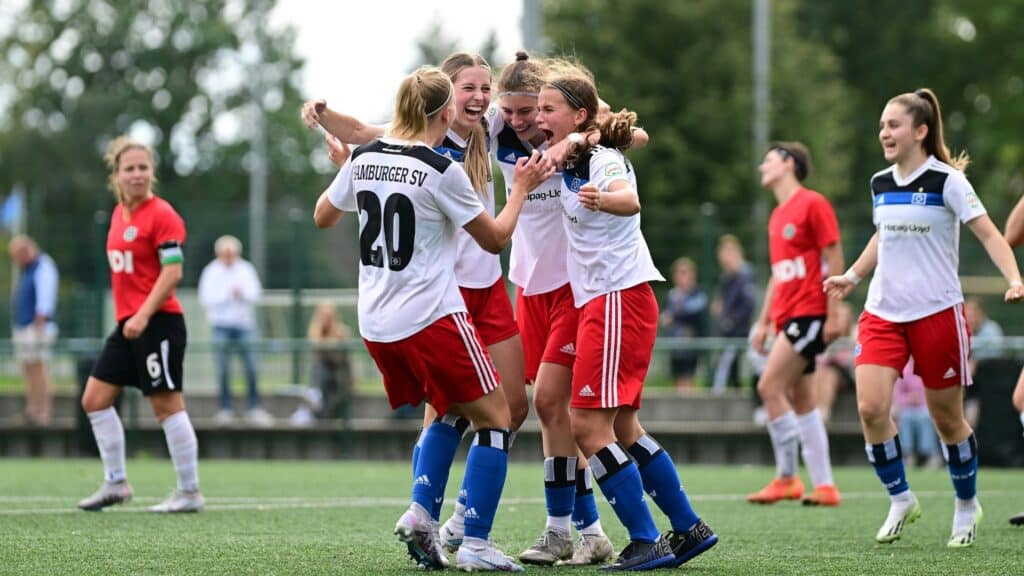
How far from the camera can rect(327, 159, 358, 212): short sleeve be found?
21.3 feet

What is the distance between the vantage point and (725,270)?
1777 cm

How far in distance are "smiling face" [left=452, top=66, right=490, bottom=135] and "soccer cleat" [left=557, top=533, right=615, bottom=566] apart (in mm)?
1869

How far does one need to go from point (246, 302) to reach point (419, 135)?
41.2 feet

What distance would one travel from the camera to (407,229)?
6.30m

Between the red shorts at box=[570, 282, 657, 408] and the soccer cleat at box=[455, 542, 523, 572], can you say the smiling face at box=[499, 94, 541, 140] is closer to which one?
the red shorts at box=[570, 282, 657, 408]

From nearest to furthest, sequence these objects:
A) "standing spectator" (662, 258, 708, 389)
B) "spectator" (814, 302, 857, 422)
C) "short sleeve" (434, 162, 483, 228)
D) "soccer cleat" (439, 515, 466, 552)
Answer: "short sleeve" (434, 162, 483, 228) → "soccer cleat" (439, 515, 466, 552) → "spectator" (814, 302, 857, 422) → "standing spectator" (662, 258, 708, 389)

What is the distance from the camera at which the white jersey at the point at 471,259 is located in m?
7.09

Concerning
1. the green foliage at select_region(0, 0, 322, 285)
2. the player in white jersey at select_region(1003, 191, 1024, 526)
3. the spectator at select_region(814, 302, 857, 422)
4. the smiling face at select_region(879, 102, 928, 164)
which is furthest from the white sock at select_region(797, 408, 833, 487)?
the green foliage at select_region(0, 0, 322, 285)

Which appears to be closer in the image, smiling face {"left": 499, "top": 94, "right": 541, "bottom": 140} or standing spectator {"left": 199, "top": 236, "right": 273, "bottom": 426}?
smiling face {"left": 499, "top": 94, "right": 541, "bottom": 140}

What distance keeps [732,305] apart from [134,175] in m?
9.54

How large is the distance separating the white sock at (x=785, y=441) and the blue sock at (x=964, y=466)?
273 cm

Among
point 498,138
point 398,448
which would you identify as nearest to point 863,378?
point 498,138

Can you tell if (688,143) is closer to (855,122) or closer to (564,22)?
(564,22)

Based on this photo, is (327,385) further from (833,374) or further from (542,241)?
(542,241)
